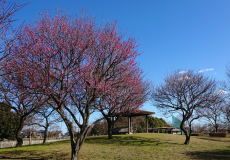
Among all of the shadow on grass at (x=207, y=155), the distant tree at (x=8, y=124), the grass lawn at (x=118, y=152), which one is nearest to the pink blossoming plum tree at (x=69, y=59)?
the grass lawn at (x=118, y=152)

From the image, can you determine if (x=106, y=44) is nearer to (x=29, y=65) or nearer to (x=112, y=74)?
(x=112, y=74)

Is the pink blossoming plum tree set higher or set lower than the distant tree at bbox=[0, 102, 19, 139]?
higher

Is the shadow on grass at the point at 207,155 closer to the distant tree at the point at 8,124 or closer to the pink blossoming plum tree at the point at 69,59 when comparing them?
the pink blossoming plum tree at the point at 69,59

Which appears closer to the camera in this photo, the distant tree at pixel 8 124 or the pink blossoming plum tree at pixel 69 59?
the pink blossoming plum tree at pixel 69 59

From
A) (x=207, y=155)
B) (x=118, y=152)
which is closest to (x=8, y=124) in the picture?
(x=118, y=152)

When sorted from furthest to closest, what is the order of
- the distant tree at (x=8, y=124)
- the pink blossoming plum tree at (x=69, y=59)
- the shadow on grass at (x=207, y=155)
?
1. the distant tree at (x=8, y=124)
2. the shadow on grass at (x=207, y=155)
3. the pink blossoming plum tree at (x=69, y=59)

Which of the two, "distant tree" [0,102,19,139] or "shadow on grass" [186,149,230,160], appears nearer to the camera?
"shadow on grass" [186,149,230,160]

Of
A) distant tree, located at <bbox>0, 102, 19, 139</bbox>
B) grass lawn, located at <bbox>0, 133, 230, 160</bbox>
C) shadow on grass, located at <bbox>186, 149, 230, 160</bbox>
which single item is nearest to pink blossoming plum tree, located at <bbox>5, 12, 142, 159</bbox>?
grass lawn, located at <bbox>0, 133, 230, 160</bbox>

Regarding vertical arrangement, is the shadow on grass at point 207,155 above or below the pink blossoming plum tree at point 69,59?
below

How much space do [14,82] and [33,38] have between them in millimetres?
2421

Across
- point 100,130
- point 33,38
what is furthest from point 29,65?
point 100,130

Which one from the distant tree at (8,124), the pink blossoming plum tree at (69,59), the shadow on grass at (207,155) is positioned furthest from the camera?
the distant tree at (8,124)

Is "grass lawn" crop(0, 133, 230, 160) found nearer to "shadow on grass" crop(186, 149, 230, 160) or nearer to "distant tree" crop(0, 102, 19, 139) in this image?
"shadow on grass" crop(186, 149, 230, 160)

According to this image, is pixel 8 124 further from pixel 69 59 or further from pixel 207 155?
pixel 207 155
